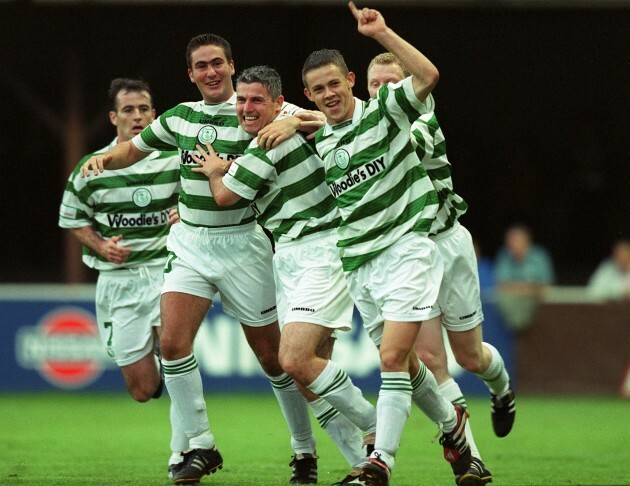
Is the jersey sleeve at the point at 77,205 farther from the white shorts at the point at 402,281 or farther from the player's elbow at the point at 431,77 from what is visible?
the player's elbow at the point at 431,77

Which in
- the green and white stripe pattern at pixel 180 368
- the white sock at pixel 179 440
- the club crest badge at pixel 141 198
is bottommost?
the white sock at pixel 179 440

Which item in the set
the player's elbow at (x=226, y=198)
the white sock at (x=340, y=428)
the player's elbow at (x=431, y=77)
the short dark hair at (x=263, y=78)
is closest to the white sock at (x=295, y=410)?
the white sock at (x=340, y=428)

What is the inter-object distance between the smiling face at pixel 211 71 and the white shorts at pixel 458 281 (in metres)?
1.55

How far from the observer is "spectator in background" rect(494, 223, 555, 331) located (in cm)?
1394

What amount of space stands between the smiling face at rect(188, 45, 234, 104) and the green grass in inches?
90.5

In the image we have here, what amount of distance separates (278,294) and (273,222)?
42 cm

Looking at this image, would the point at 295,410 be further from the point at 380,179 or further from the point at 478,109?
the point at 478,109

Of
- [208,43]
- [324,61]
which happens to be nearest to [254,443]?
[208,43]

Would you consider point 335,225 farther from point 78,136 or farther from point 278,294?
point 78,136

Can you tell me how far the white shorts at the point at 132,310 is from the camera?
845 cm

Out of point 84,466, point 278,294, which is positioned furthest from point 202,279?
point 84,466

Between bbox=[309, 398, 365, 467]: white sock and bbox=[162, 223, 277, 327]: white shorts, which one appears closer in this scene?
bbox=[309, 398, 365, 467]: white sock

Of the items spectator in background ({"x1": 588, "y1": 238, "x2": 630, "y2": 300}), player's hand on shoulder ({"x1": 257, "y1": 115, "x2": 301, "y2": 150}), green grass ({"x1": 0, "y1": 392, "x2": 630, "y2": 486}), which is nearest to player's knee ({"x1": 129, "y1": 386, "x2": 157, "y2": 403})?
green grass ({"x1": 0, "y1": 392, "x2": 630, "y2": 486})

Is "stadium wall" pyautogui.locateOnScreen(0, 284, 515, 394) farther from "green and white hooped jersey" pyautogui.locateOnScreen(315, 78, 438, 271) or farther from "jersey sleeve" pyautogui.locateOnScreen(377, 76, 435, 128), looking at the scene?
"jersey sleeve" pyautogui.locateOnScreen(377, 76, 435, 128)
